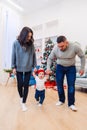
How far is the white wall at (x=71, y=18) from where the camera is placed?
5.86 metres

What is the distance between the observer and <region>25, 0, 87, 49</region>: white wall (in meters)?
5.86

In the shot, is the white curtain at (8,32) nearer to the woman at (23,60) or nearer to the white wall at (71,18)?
the white wall at (71,18)

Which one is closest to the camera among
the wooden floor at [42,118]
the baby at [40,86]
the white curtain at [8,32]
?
the wooden floor at [42,118]

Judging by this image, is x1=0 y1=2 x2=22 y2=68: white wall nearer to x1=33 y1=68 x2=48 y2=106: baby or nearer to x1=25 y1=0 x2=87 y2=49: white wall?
x1=25 y1=0 x2=87 y2=49: white wall

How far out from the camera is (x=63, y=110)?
9.39ft

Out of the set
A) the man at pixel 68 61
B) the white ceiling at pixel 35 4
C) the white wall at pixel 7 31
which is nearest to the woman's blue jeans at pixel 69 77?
the man at pixel 68 61

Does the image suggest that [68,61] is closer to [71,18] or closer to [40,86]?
[40,86]

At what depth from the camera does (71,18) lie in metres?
6.15

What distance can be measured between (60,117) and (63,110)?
0.37 metres

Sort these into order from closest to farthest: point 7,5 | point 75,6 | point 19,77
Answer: point 19,77, point 75,6, point 7,5

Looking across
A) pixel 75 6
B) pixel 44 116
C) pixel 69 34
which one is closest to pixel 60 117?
pixel 44 116

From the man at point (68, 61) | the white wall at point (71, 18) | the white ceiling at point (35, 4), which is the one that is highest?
the white ceiling at point (35, 4)

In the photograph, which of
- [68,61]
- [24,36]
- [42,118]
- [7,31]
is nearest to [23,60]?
[24,36]

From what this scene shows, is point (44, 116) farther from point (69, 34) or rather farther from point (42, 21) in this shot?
point (42, 21)
